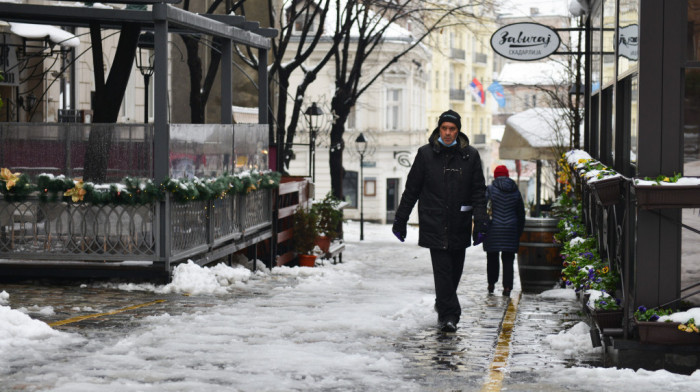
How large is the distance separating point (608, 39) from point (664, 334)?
15.3 ft

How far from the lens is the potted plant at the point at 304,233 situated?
749 inches

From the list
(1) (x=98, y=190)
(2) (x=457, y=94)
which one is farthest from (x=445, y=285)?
(2) (x=457, y=94)

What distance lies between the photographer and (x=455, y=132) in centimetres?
981

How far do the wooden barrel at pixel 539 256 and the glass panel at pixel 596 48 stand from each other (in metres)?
1.75

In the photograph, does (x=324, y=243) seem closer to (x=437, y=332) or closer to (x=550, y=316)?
(x=550, y=316)

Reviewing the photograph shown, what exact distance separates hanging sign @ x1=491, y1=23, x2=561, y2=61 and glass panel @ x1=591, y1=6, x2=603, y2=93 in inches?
34.4

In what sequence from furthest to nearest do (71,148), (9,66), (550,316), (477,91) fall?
(477,91) → (9,66) → (71,148) → (550,316)

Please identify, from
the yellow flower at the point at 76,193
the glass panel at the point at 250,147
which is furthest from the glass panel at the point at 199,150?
the yellow flower at the point at 76,193

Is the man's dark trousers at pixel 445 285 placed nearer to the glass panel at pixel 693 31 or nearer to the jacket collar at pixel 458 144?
the jacket collar at pixel 458 144

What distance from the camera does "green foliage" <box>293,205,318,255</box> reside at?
19.0 m

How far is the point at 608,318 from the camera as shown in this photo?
8.13 metres

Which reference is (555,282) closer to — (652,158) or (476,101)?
(652,158)

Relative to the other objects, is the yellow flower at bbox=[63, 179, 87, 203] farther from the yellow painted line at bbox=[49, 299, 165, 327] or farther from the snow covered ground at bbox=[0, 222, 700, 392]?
the yellow painted line at bbox=[49, 299, 165, 327]

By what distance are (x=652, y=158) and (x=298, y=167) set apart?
185 feet
